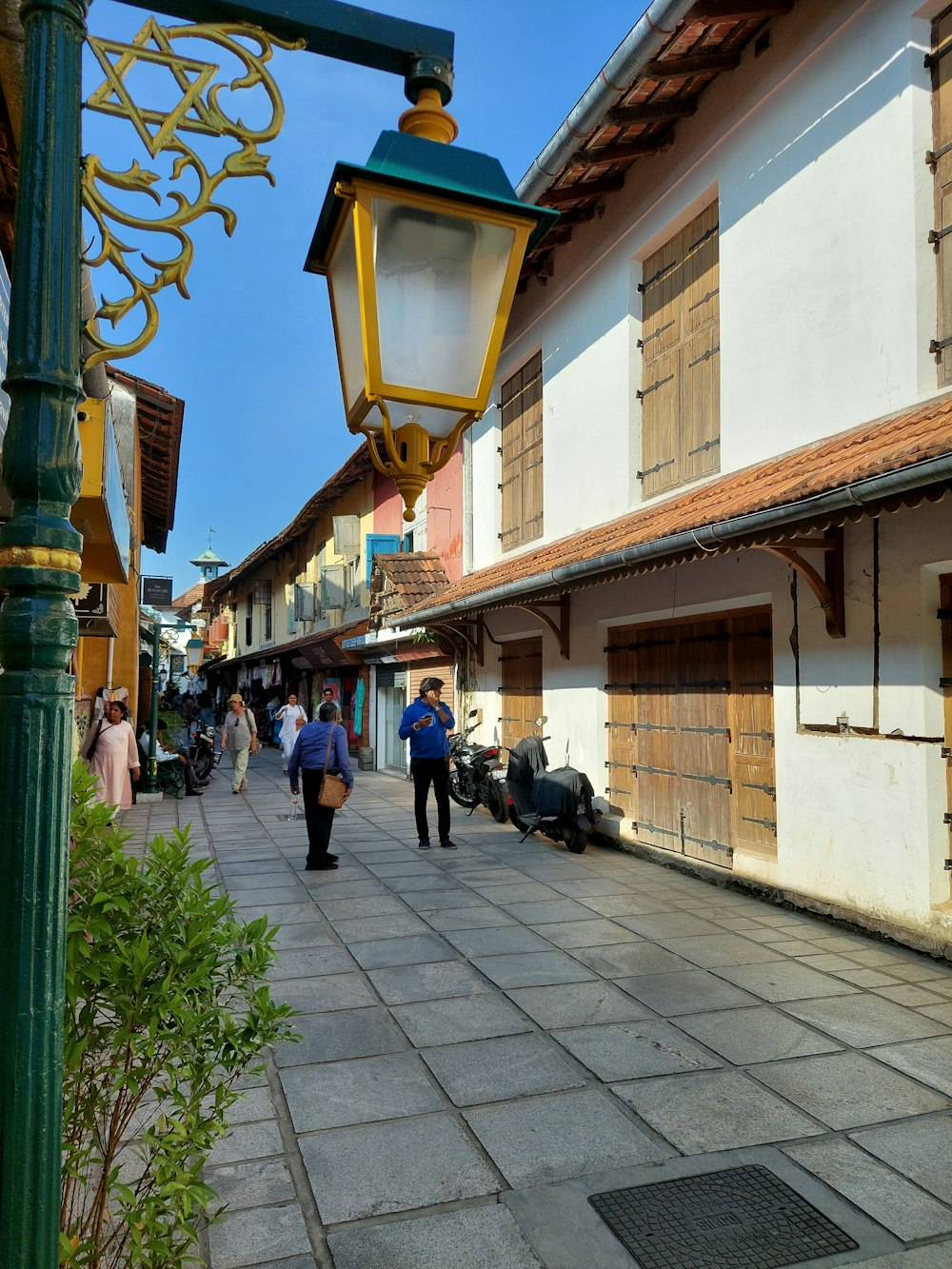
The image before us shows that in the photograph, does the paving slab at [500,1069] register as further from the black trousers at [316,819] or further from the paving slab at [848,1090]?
the black trousers at [316,819]

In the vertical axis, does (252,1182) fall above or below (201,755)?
below

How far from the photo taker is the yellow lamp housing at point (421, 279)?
226 cm

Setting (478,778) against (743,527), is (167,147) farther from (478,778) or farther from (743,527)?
(478,778)

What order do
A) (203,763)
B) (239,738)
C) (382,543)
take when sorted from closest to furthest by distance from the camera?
1. (239,738)
2. (203,763)
3. (382,543)

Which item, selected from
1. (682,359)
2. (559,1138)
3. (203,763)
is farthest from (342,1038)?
(203,763)

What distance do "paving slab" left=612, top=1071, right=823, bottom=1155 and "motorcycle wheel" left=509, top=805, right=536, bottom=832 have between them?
580cm

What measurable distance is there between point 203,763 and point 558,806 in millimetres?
8885

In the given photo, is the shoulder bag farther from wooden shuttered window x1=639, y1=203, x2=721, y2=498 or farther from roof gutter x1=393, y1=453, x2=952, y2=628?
wooden shuttered window x1=639, y1=203, x2=721, y2=498

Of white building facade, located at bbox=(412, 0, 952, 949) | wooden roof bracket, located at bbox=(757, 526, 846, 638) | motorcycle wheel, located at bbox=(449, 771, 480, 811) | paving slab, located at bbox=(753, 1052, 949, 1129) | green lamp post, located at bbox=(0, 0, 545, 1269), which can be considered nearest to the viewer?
green lamp post, located at bbox=(0, 0, 545, 1269)

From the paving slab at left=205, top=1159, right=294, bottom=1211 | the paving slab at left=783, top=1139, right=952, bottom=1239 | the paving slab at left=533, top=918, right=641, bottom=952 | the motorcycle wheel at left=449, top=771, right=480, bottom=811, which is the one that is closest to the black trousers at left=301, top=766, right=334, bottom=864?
the paving slab at left=533, top=918, right=641, bottom=952

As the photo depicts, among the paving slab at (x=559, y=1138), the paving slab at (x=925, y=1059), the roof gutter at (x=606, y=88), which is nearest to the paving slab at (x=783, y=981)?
the paving slab at (x=925, y=1059)

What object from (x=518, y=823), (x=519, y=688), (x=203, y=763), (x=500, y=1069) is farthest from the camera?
(x=203, y=763)

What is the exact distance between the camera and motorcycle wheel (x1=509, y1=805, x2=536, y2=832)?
968 centimetres

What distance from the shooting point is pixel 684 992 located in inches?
187
